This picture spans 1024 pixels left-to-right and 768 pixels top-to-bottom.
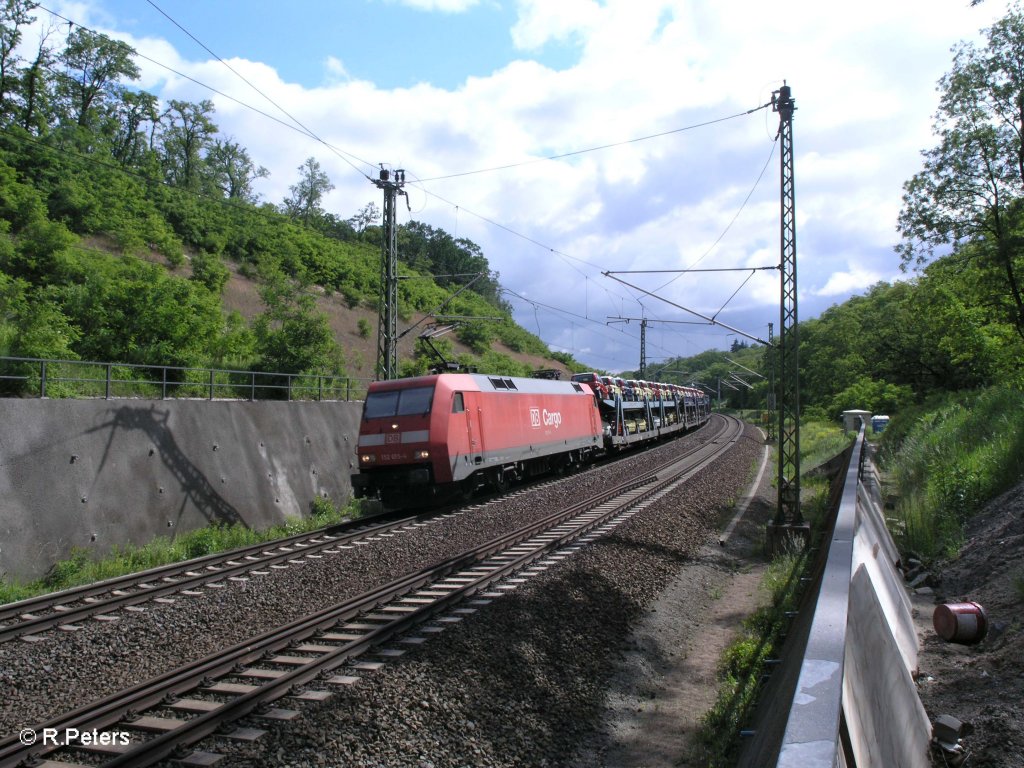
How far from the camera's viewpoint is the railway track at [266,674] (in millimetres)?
5121

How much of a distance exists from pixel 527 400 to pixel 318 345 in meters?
8.41

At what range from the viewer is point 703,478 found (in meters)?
21.9

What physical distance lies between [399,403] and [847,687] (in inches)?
554

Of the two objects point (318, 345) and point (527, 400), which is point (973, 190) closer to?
point (527, 400)

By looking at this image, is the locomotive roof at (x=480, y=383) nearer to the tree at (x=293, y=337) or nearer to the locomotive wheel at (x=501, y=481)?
the locomotive wheel at (x=501, y=481)

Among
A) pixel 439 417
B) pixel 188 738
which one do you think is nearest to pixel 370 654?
pixel 188 738

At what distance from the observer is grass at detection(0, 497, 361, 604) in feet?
36.0

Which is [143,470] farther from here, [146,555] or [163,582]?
[163,582]

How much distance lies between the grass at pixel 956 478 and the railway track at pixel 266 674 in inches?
235

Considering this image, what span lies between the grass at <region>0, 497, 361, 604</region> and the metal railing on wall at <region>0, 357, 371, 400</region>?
2983mm

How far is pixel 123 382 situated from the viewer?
49.4ft

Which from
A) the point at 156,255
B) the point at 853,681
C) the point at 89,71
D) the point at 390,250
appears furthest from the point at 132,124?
the point at 853,681

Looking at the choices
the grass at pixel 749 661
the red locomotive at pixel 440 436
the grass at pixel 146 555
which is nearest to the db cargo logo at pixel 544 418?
the red locomotive at pixel 440 436

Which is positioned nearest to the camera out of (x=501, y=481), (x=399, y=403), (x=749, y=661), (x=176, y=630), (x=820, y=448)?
(x=749, y=661)
